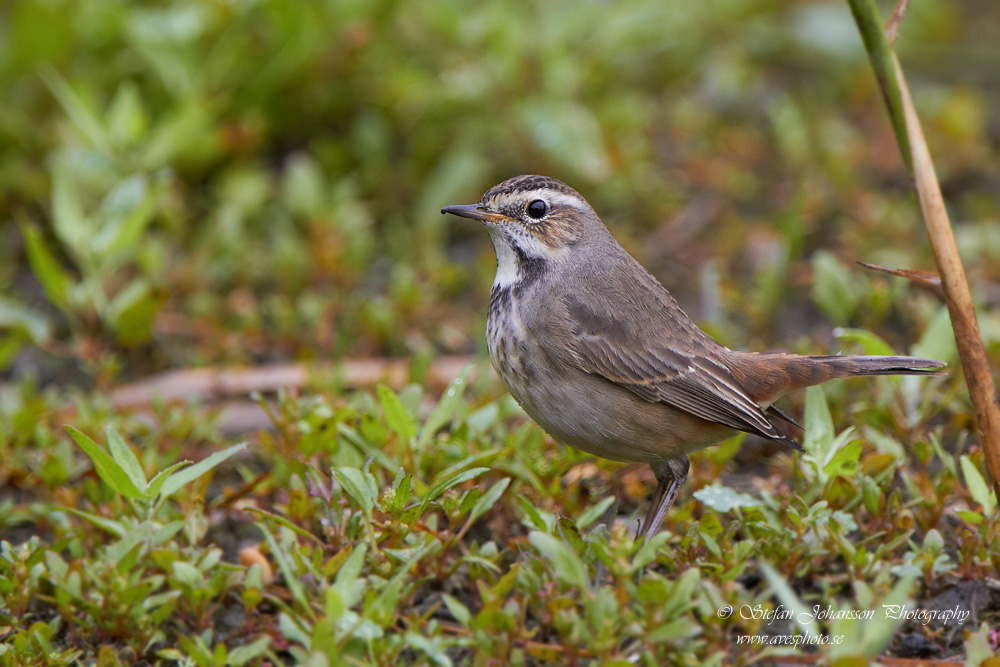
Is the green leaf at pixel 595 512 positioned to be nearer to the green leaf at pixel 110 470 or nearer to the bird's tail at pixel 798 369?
the bird's tail at pixel 798 369

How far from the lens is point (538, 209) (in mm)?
4945

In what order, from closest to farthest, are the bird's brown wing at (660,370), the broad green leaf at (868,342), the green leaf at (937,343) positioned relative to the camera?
the bird's brown wing at (660,370) < the broad green leaf at (868,342) < the green leaf at (937,343)

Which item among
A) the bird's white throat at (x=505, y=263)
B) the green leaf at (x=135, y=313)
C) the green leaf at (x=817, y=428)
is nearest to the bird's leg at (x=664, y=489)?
the green leaf at (x=817, y=428)

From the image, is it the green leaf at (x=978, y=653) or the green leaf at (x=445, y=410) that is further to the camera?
the green leaf at (x=445, y=410)

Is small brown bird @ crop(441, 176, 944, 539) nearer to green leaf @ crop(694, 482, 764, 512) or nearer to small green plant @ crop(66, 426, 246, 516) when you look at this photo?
green leaf @ crop(694, 482, 764, 512)

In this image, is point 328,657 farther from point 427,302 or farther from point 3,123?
point 3,123

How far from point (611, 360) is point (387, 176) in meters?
3.85

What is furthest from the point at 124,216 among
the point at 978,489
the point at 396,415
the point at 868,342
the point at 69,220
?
the point at 978,489

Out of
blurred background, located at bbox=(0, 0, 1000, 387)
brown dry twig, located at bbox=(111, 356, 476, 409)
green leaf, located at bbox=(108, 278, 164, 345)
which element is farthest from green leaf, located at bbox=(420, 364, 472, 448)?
green leaf, located at bbox=(108, 278, 164, 345)

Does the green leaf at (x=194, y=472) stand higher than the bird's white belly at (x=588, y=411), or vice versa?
the bird's white belly at (x=588, y=411)

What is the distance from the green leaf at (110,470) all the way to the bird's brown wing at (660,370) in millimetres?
1907

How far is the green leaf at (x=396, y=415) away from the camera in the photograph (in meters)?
4.39

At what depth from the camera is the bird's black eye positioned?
16.2ft

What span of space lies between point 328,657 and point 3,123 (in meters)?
5.54
